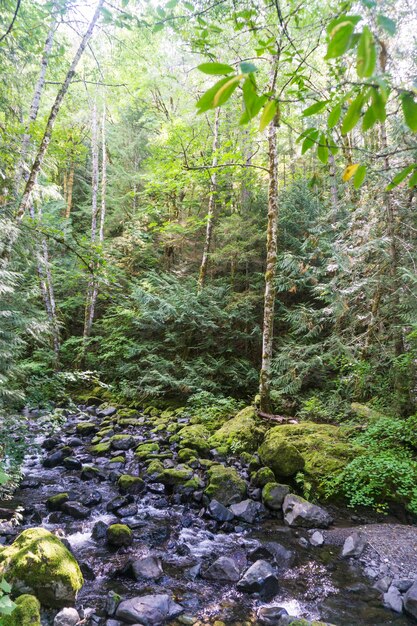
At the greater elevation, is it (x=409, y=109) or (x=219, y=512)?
(x=409, y=109)

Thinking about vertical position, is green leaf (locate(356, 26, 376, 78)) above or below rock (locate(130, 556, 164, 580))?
above

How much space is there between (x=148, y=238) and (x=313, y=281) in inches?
354

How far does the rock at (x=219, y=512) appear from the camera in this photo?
532 cm

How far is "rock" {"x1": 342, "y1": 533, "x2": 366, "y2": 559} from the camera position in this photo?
4.40m

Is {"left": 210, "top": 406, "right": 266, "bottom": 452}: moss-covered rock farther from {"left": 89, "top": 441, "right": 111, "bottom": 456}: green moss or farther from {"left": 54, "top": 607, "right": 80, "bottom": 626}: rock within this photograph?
{"left": 54, "top": 607, "right": 80, "bottom": 626}: rock

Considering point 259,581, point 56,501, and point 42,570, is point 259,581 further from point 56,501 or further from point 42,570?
point 56,501

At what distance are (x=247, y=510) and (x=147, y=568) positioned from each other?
6.15ft

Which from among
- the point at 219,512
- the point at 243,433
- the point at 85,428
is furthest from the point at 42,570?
the point at 85,428

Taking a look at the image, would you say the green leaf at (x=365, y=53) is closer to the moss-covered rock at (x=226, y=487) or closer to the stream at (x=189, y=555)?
the stream at (x=189, y=555)

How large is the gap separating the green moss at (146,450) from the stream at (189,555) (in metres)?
0.72

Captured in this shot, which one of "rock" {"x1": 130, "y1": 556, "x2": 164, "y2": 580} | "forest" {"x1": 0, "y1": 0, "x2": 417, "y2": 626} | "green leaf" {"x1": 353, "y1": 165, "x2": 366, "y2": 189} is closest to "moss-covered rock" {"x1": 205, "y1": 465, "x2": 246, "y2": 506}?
"forest" {"x1": 0, "y1": 0, "x2": 417, "y2": 626}

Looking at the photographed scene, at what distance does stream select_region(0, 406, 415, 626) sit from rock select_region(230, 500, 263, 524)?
107 mm

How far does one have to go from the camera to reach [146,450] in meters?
7.73

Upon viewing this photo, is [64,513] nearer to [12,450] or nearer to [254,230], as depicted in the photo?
[12,450]
